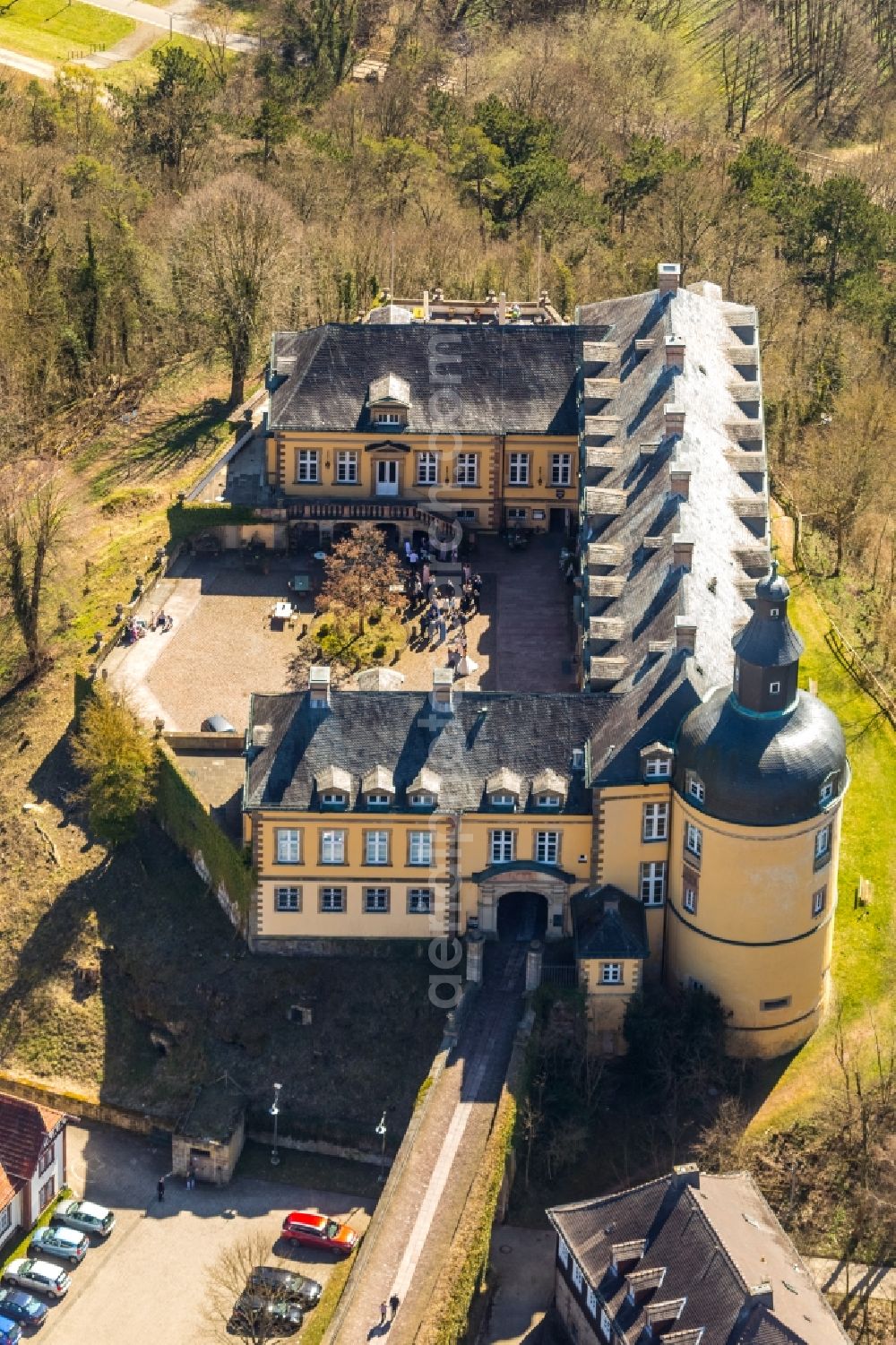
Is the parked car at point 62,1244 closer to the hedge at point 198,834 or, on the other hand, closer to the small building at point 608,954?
the hedge at point 198,834

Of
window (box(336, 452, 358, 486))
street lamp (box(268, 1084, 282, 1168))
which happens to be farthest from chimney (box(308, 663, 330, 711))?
window (box(336, 452, 358, 486))

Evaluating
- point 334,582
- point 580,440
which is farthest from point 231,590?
point 580,440

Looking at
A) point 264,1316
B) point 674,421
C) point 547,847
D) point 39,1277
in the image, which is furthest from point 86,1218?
point 674,421

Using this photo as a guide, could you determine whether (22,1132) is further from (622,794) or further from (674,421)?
(674,421)

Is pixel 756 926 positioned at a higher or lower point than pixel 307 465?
lower

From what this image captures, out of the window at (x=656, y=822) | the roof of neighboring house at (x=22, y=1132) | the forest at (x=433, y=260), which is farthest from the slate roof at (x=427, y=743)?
the forest at (x=433, y=260)

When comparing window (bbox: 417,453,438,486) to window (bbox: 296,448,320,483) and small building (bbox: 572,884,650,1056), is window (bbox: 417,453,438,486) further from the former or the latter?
small building (bbox: 572,884,650,1056)

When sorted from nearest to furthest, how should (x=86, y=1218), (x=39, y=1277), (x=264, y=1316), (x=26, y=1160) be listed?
1. (x=264, y=1316)
2. (x=39, y=1277)
3. (x=26, y=1160)
4. (x=86, y=1218)
